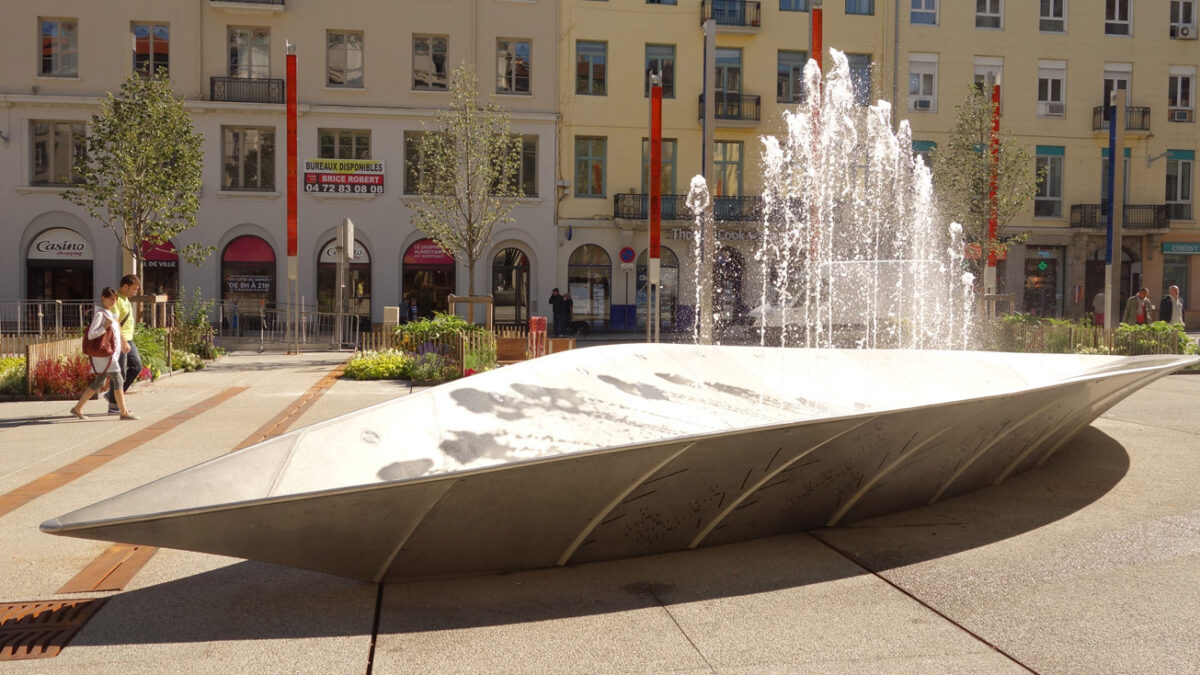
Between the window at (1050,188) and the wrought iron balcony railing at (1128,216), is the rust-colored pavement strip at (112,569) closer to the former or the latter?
the window at (1050,188)

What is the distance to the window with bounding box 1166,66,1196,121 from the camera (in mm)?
41438

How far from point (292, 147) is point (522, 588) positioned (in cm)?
2287

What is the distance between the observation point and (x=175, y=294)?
3406cm

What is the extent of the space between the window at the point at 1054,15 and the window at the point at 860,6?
7.47 meters

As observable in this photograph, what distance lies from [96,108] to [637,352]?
32694 mm

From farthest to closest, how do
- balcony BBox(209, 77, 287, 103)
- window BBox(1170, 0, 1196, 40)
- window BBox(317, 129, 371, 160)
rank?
window BBox(1170, 0, 1196, 40) < window BBox(317, 129, 371, 160) < balcony BBox(209, 77, 287, 103)

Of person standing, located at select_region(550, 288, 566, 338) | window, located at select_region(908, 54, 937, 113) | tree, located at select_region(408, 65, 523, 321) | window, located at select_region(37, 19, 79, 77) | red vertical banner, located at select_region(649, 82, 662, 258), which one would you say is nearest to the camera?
red vertical banner, located at select_region(649, 82, 662, 258)

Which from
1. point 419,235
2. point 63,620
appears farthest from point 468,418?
point 419,235

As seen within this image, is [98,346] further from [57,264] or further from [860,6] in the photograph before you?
[860,6]

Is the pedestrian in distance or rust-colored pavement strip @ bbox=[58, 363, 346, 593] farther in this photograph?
the pedestrian in distance

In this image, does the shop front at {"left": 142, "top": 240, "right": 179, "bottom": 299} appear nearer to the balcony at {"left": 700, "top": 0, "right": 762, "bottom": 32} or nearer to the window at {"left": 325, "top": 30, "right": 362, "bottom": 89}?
the window at {"left": 325, "top": 30, "right": 362, "bottom": 89}

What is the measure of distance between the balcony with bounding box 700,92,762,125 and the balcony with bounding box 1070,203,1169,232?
13.9 m

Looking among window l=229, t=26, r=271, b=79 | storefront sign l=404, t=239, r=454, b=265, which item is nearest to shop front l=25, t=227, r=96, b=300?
window l=229, t=26, r=271, b=79

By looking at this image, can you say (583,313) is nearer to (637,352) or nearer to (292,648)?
(637,352)
